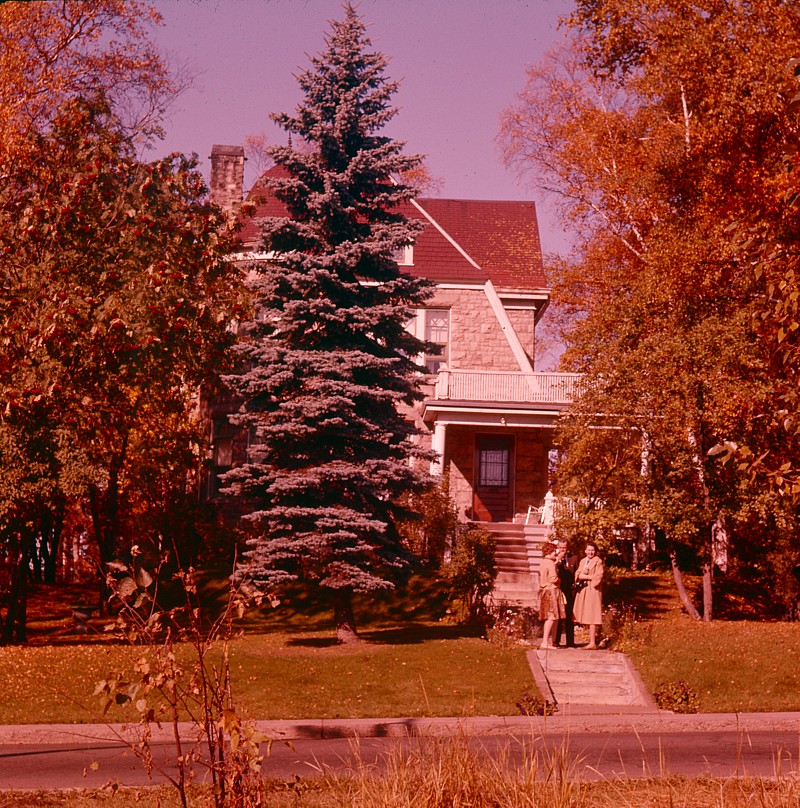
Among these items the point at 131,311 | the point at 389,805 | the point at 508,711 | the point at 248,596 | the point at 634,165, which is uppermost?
the point at 634,165

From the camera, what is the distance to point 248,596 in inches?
242

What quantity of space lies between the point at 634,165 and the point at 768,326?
33.9 feet

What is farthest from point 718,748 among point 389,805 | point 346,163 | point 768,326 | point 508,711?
point 346,163

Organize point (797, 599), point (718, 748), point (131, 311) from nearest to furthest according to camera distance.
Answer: point (718, 748), point (131, 311), point (797, 599)

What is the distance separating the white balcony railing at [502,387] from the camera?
29.4 m

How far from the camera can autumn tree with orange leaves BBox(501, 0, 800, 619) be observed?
21.6 meters

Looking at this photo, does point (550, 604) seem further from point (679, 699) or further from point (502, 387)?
point (502, 387)

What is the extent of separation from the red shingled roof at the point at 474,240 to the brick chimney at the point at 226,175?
35.6 inches

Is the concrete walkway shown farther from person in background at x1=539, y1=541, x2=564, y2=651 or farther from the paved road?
the paved road

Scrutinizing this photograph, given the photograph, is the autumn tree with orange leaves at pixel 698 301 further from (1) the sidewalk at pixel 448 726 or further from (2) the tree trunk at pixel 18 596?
(2) the tree trunk at pixel 18 596

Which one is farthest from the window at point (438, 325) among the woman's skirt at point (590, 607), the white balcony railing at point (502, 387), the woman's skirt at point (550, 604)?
the woman's skirt at point (590, 607)

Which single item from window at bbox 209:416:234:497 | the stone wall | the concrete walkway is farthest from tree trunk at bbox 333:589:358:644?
the stone wall

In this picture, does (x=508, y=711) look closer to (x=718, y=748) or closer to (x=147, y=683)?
(x=718, y=748)

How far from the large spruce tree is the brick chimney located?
14088mm
